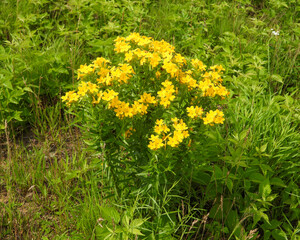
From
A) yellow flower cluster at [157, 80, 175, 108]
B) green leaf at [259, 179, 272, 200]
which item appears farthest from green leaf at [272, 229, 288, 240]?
yellow flower cluster at [157, 80, 175, 108]

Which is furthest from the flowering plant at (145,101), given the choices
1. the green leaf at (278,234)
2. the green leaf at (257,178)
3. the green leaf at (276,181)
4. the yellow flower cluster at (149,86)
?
the green leaf at (278,234)

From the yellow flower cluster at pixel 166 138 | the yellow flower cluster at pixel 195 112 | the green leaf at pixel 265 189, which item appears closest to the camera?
the yellow flower cluster at pixel 166 138

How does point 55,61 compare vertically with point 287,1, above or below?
below

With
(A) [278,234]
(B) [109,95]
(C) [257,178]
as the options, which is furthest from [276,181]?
(B) [109,95]

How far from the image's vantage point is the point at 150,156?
1.67 metres

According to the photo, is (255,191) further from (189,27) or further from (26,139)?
(189,27)

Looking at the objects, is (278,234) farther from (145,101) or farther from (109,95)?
(109,95)

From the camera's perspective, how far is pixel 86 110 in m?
1.68

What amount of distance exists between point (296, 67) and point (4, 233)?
282 centimetres

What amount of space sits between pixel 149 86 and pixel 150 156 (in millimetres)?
390

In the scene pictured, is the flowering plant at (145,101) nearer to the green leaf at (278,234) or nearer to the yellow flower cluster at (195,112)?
the yellow flower cluster at (195,112)

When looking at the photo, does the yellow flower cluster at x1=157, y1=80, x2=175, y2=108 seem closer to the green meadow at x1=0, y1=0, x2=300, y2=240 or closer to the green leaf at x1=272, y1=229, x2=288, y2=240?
the green meadow at x1=0, y1=0, x2=300, y2=240

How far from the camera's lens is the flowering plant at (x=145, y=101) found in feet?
5.16

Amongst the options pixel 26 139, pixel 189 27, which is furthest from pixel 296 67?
pixel 26 139
